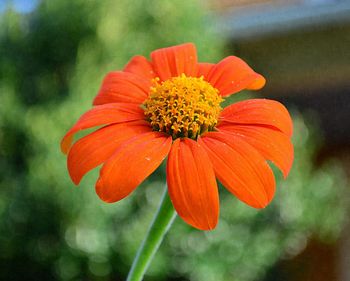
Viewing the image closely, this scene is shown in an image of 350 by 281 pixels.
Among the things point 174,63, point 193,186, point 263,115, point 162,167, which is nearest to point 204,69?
point 174,63

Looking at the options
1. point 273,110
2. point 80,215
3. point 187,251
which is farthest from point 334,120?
point 273,110

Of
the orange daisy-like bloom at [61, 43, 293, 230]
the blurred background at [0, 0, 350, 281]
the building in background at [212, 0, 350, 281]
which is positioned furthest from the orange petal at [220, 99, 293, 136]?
the building in background at [212, 0, 350, 281]

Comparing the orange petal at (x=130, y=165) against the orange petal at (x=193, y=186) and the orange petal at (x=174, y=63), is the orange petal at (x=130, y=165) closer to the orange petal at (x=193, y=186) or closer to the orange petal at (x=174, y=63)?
the orange petal at (x=193, y=186)

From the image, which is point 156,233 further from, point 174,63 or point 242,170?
point 174,63

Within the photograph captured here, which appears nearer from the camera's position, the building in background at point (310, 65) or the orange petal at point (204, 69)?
the orange petal at point (204, 69)

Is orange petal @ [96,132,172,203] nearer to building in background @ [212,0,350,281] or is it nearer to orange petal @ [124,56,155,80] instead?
orange petal @ [124,56,155,80]

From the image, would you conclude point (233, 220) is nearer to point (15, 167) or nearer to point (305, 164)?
point (305, 164)

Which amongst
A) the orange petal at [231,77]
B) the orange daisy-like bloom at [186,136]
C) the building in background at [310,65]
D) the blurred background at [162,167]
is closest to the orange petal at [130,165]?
the orange daisy-like bloom at [186,136]
